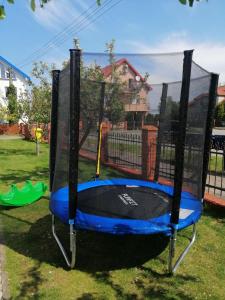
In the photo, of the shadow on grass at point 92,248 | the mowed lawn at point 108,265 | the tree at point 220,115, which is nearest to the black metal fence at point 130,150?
the mowed lawn at point 108,265

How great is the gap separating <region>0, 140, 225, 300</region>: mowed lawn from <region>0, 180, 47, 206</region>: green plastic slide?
1.91 ft

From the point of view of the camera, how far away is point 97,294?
375 cm

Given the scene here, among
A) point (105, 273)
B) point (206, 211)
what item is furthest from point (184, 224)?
point (206, 211)

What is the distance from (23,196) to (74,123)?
3565 mm

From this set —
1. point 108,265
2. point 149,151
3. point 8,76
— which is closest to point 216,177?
point 149,151

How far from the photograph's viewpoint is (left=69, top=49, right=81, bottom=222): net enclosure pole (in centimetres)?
384

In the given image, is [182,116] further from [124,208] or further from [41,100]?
[41,100]

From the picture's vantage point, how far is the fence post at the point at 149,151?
535cm

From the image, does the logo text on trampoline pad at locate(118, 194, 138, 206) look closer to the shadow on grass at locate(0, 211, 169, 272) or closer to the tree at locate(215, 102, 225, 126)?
the shadow on grass at locate(0, 211, 169, 272)

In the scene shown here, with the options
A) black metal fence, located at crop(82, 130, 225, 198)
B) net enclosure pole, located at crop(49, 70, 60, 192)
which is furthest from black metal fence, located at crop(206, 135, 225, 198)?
net enclosure pole, located at crop(49, 70, 60, 192)

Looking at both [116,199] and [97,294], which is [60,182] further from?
[97,294]

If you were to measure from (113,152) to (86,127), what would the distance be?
67.2 inches

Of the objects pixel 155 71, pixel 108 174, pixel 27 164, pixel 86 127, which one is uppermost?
pixel 155 71

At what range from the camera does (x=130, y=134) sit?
5617 mm
